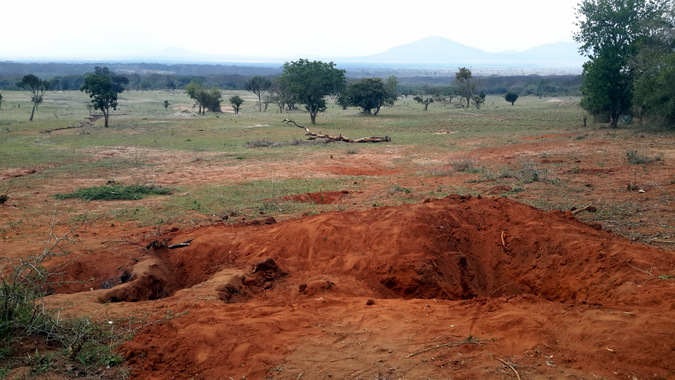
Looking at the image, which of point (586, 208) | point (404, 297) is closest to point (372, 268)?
point (404, 297)

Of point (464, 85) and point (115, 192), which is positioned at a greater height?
point (464, 85)

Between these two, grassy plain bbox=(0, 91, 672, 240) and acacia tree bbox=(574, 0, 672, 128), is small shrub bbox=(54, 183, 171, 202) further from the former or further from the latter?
acacia tree bbox=(574, 0, 672, 128)

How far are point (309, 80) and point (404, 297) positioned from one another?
29.8 meters

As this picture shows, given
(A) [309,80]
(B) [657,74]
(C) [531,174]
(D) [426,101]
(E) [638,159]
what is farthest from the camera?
(D) [426,101]

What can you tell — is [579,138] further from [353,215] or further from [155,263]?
[155,263]

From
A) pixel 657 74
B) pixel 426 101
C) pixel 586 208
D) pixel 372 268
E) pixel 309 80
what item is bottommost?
pixel 372 268

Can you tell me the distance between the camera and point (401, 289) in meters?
7.35

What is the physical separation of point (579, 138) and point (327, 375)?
23335mm

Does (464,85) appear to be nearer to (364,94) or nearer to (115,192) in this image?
(364,94)

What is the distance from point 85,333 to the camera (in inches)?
190

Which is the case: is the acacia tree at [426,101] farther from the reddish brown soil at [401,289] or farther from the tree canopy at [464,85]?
the reddish brown soil at [401,289]

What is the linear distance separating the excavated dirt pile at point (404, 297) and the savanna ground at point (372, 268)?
2 centimetres

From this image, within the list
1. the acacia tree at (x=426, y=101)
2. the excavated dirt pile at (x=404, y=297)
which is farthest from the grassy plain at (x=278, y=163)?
the acacia tree at (x=426, y=101)

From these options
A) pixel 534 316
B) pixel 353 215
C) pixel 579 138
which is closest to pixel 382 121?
pixel 579 138
